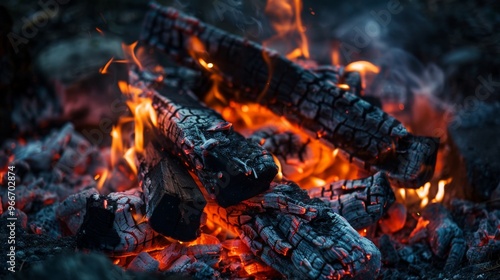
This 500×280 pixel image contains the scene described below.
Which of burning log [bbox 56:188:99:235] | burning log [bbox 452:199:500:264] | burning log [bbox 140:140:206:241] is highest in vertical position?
burning log [bbox 452:199:500:264]

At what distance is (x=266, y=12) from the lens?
4.55 m

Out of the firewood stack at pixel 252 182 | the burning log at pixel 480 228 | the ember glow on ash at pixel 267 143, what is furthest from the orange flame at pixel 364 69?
the burning log at pixel 480 228

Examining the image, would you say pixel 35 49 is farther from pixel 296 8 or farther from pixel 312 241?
pixel 312 241

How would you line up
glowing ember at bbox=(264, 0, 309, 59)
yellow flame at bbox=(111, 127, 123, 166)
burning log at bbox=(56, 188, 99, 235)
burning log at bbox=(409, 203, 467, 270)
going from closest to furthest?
burning log at bbox=(409, 203, 467, 270) < burning log at bbox=(56, 188, 99, 235) < yellow flame at bbox=(111, 127, 123, 166) < glowing ember at bbox=(264, 0, 309, 59)

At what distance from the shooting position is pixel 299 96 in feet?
11.1

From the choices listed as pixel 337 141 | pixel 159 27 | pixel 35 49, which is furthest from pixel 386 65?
pixel 35 49

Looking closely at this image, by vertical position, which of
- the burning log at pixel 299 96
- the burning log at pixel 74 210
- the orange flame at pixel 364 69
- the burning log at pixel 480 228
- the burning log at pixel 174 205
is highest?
the orange flame at pixel 364 69

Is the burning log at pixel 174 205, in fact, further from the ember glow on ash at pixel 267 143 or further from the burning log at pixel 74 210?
the burning log at pixel 74 210

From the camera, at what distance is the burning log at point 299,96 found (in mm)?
3088

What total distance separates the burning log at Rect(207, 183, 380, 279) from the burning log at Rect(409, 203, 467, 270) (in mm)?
738

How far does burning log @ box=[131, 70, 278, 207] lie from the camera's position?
2604mm

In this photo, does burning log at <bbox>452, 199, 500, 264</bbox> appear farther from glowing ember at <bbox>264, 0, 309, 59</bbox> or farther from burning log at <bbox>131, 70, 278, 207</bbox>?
glowing ember at <bbox>264, 0, 309, 59</bbox>

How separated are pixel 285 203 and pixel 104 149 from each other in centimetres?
225

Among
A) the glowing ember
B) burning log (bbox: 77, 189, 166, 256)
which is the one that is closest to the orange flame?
the glowing ember
